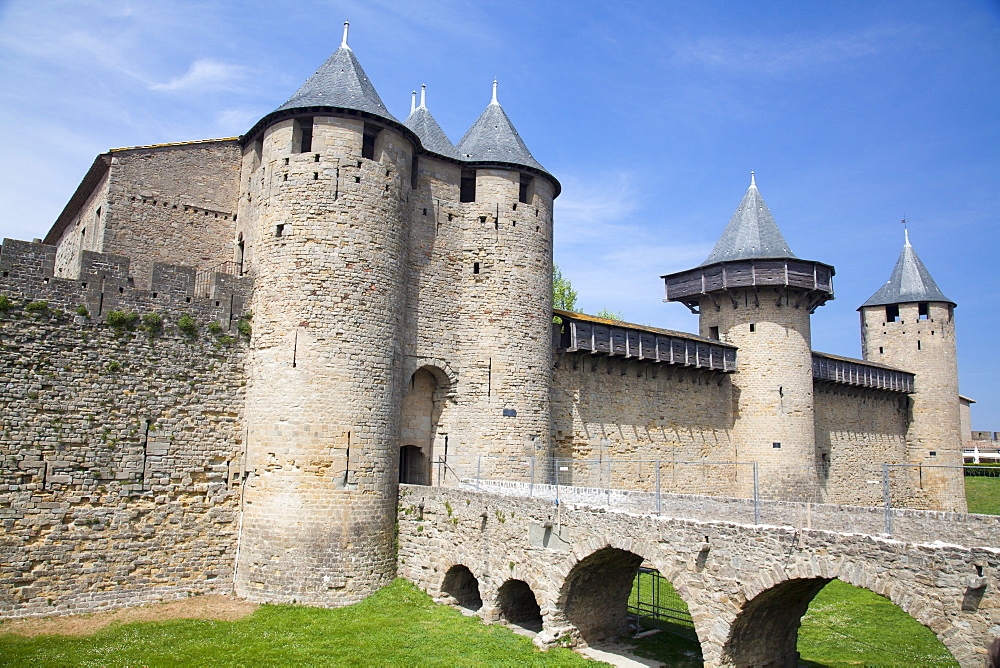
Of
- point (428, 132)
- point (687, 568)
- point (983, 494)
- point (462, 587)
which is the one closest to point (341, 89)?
point (428, 132)

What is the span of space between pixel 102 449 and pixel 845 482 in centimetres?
2855

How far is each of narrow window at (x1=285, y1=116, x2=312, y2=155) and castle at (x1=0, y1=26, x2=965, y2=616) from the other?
7cm

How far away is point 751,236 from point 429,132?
43.0ft

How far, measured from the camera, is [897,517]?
10.1 metres

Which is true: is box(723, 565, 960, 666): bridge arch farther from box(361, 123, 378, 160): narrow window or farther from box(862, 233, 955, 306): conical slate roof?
box(862, 233, 955, 306): conical slate roof

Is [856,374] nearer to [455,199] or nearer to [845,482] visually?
[845,482]

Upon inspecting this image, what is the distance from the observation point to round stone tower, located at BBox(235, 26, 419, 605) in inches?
614

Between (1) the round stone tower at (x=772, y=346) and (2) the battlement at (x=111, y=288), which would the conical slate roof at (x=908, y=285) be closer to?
(1) the round stone tower at (x=772, y=346)

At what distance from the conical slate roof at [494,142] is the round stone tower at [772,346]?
1011 cm

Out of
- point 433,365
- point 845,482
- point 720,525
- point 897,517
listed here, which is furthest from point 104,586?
point 845,482

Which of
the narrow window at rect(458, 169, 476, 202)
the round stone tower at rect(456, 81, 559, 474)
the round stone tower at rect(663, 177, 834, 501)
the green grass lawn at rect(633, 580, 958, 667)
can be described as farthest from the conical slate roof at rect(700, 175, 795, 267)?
the green grass lawn at rect(633, 580, 958, 667)

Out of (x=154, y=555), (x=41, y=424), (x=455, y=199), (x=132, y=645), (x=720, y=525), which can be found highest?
(x=455, y=199)

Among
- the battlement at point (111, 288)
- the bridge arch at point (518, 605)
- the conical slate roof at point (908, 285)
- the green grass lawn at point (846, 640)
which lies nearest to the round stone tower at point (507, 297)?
the bridge arch at point (518, 605)

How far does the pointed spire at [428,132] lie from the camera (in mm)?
20594
